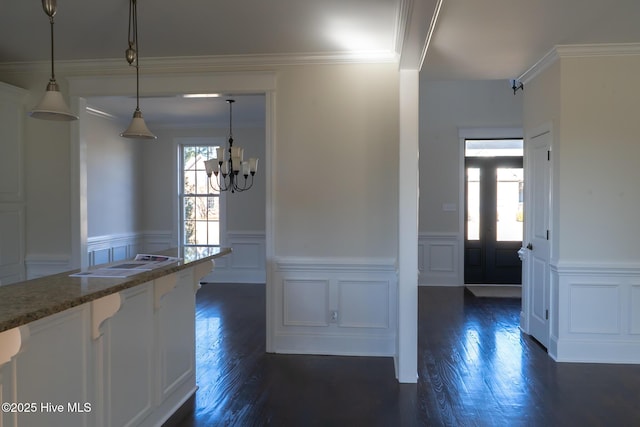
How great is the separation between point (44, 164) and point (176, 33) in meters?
1.95

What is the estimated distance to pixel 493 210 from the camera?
7172mm

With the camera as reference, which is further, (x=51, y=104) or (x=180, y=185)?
(x=180, y=185)

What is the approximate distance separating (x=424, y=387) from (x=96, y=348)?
90.6 inches

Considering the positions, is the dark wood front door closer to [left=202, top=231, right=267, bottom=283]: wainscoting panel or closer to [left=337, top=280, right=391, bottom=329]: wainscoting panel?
[left=202, top=231, right=267, bottom=283]: wainscoting panel

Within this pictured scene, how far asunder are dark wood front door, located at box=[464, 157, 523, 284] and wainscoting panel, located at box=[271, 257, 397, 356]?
3873mm

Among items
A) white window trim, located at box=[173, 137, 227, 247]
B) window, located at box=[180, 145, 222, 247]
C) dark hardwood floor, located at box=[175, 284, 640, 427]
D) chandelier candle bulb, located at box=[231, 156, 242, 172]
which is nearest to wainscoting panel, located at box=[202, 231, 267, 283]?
white window trim, located at box=[173, 137, 227, 247]

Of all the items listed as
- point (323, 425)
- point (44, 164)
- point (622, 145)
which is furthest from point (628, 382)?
point (44, 164)

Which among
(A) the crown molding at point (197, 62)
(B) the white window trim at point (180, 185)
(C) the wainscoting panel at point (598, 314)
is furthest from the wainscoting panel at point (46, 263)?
(C) the wainscoting panel at point (598, 314)

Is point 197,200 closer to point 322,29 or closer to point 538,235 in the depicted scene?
point 322,29

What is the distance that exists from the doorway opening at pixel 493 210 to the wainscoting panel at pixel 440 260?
0.27m

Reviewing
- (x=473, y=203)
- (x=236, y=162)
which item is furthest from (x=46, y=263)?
(x=473, y=203)

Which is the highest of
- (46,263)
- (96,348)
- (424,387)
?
(46,263)

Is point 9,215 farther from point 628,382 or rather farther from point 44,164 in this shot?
point 628,382

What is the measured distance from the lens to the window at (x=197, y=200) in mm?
7402
